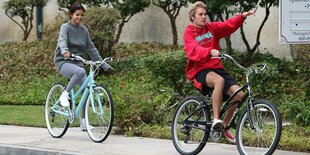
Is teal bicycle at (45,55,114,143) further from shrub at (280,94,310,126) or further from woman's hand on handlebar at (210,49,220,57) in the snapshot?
shrub at (280,94,310,126)

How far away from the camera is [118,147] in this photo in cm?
883

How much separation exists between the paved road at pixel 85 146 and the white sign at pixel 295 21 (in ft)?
4.53

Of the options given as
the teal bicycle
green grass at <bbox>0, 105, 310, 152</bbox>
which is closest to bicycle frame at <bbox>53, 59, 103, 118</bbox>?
the teal bicycle

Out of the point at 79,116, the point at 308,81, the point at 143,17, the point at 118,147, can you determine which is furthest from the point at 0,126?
the point at 143,17

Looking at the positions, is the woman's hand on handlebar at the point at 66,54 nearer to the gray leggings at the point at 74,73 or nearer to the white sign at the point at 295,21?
the gray leggings at the point at 74,73

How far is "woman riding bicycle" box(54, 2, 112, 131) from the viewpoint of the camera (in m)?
9.64

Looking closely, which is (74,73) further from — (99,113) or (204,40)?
(204,40)

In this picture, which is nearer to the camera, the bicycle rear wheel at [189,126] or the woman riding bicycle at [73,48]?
the bicycle rear wheel at [189,126]

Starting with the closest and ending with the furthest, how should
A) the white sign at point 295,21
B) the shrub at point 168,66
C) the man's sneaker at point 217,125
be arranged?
the man's sneaker at point 217,125 < the white sign at point 295,21 < the shrub at point 168,66

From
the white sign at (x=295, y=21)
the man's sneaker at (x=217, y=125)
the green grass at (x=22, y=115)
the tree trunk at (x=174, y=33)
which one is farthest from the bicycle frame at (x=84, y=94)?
the tree trunk at (x=174, y=33)

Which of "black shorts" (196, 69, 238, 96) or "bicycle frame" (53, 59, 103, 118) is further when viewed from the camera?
"bicycle frame" (53, 59, 103, 118)

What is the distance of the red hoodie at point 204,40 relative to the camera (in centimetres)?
783

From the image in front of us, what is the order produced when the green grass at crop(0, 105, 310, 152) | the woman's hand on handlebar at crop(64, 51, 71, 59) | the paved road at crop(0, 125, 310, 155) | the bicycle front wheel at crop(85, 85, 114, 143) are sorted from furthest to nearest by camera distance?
the woman's hand on handlebar at crop(64, 51, 71, 59)
the bicycle front wheel at crop(85, 85, 114, 143)
the green grass at crop(0, 105, 310, 152)
the paved road at crop(0, 125, 310, 155)

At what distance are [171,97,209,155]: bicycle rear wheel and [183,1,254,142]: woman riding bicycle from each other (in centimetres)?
25
